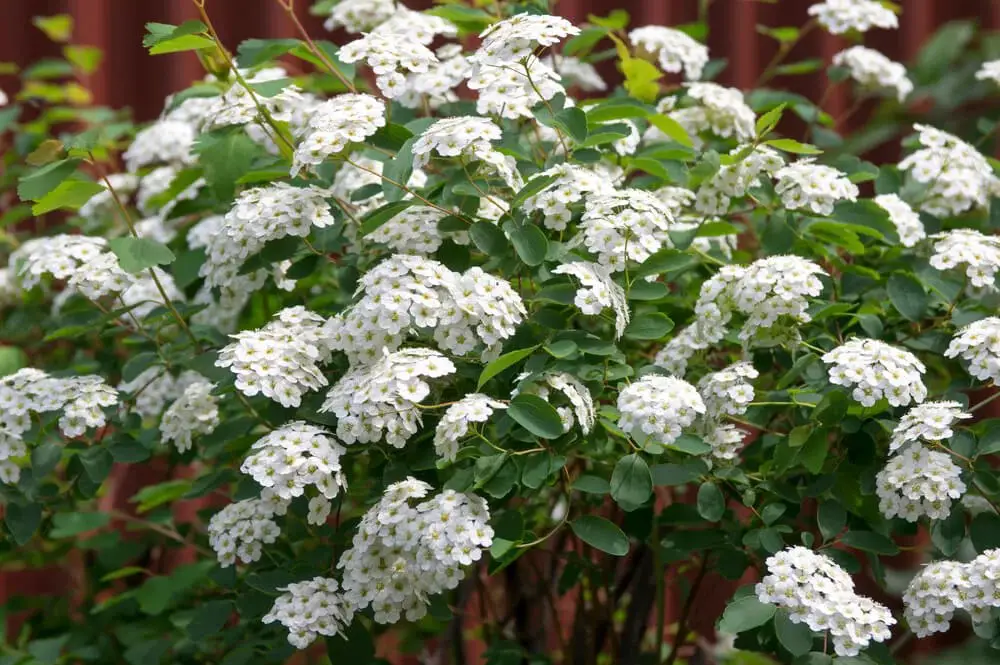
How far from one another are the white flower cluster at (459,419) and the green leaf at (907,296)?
2.60 feet

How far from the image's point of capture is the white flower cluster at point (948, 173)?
2.40 m

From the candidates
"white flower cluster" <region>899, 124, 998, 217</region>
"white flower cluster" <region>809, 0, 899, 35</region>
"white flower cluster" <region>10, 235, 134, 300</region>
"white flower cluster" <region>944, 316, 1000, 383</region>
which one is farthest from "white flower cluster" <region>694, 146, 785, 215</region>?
"white flower cluster" <region>10, 235, 134, 300</region>

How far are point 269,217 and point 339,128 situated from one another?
196 mm

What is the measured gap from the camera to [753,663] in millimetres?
2043

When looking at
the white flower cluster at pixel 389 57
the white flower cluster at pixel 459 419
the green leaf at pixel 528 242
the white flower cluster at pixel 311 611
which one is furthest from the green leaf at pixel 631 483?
the white flower cluster at pixel 389 57

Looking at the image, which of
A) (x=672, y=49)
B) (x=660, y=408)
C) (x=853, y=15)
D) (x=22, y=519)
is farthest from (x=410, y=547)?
(x=853, y=15)

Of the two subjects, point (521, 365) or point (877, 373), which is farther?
point (521, 365)

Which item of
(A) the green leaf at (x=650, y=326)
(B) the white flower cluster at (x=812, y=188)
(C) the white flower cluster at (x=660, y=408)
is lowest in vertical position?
(A) the green leaf at (x=650, y=326)

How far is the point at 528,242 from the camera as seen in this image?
1.99 metres

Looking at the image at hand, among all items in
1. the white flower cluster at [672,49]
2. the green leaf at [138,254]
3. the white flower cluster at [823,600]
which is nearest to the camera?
the white flower cluster at [823,600]

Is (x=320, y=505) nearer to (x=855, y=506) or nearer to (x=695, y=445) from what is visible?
(x=695, y=445)

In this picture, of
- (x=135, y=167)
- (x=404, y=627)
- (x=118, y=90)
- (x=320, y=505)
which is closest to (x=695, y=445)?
(x=320, y=505)

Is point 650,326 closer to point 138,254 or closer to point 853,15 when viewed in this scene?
point 138,254

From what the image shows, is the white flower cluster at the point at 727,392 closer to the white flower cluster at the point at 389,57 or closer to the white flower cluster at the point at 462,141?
the white flower cluster at the point at 462,141
